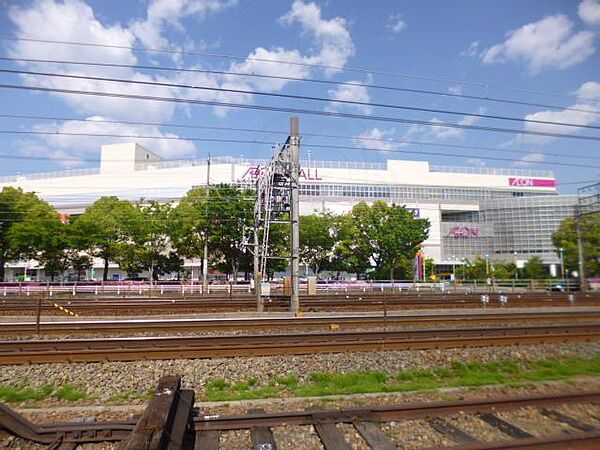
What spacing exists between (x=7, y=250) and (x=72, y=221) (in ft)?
Answer: 25.2

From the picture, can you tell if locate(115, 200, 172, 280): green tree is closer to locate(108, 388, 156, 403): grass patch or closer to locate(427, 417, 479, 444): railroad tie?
locate(108, 388, 156, 403): grass patch

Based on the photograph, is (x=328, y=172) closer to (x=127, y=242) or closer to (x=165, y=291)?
(x=127, y=242)

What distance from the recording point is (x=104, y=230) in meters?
52.0

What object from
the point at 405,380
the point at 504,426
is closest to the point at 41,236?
the point at 405,380

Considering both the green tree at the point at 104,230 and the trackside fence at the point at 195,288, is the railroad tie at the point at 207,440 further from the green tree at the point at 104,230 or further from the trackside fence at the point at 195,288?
the green tree at the point at 104,230

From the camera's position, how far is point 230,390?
7883 millimetres

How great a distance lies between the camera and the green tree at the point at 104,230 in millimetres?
50875

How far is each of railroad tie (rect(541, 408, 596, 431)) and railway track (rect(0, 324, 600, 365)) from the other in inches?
187

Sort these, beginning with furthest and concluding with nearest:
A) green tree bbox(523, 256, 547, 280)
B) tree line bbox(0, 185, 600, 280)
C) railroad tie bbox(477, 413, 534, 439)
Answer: green tree bbox(523, 256, 547, 280) < tree line bbox(0, 185, 600, 280) < railroad tie bbox(477, 413, 534, 439)

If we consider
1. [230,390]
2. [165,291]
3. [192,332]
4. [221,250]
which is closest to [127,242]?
[221,250]

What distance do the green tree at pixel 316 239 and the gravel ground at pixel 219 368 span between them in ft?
151

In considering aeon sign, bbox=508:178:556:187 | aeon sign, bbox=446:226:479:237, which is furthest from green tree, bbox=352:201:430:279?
aeon sign, bbox=508:178:556:187

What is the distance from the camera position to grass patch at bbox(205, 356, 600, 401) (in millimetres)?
7695

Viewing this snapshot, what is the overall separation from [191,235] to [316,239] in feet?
55.1
